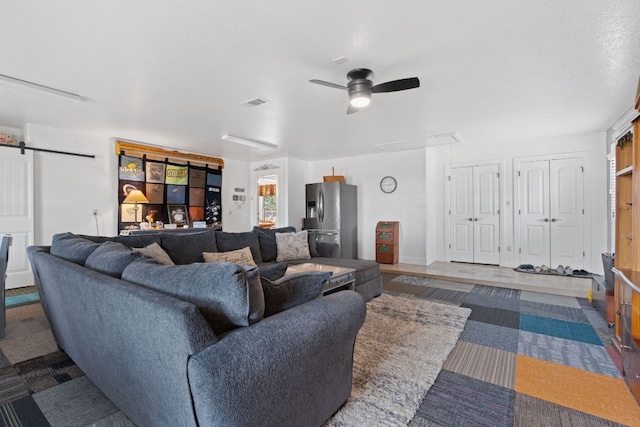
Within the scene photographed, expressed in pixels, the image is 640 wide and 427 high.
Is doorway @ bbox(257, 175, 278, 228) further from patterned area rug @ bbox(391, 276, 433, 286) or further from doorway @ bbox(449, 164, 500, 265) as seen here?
doorway @ bbox(449, 164, 500, 265)

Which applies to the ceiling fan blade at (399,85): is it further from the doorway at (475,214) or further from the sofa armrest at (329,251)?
the doorway at (475,214)

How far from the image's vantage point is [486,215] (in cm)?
600

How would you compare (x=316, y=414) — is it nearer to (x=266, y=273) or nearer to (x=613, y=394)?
(x=266, y=273)

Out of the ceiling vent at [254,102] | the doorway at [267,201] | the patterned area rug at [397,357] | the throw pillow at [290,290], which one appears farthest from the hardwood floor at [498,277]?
the throw pillow at [290,290]

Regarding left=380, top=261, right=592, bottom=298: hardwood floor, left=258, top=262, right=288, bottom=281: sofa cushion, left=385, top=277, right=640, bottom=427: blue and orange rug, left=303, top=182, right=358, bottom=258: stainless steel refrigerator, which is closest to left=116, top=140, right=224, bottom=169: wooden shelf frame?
left=303, top=182, right=358, bottom=258: stainless steel refrigerator

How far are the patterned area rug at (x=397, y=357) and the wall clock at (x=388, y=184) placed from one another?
11.1ft

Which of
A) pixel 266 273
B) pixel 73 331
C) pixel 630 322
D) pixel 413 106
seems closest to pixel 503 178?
pixel 413 106

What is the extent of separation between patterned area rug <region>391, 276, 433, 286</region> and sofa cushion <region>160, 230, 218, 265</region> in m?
2.83

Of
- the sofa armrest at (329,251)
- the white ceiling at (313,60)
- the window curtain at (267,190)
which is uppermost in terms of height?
the white ceiling at (313,60)

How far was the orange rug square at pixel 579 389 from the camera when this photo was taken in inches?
67.0

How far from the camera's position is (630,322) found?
6.51ft

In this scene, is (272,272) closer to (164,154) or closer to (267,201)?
(164,154)

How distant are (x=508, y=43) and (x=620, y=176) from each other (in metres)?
1.47

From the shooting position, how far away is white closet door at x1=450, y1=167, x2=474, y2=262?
20.3ft
